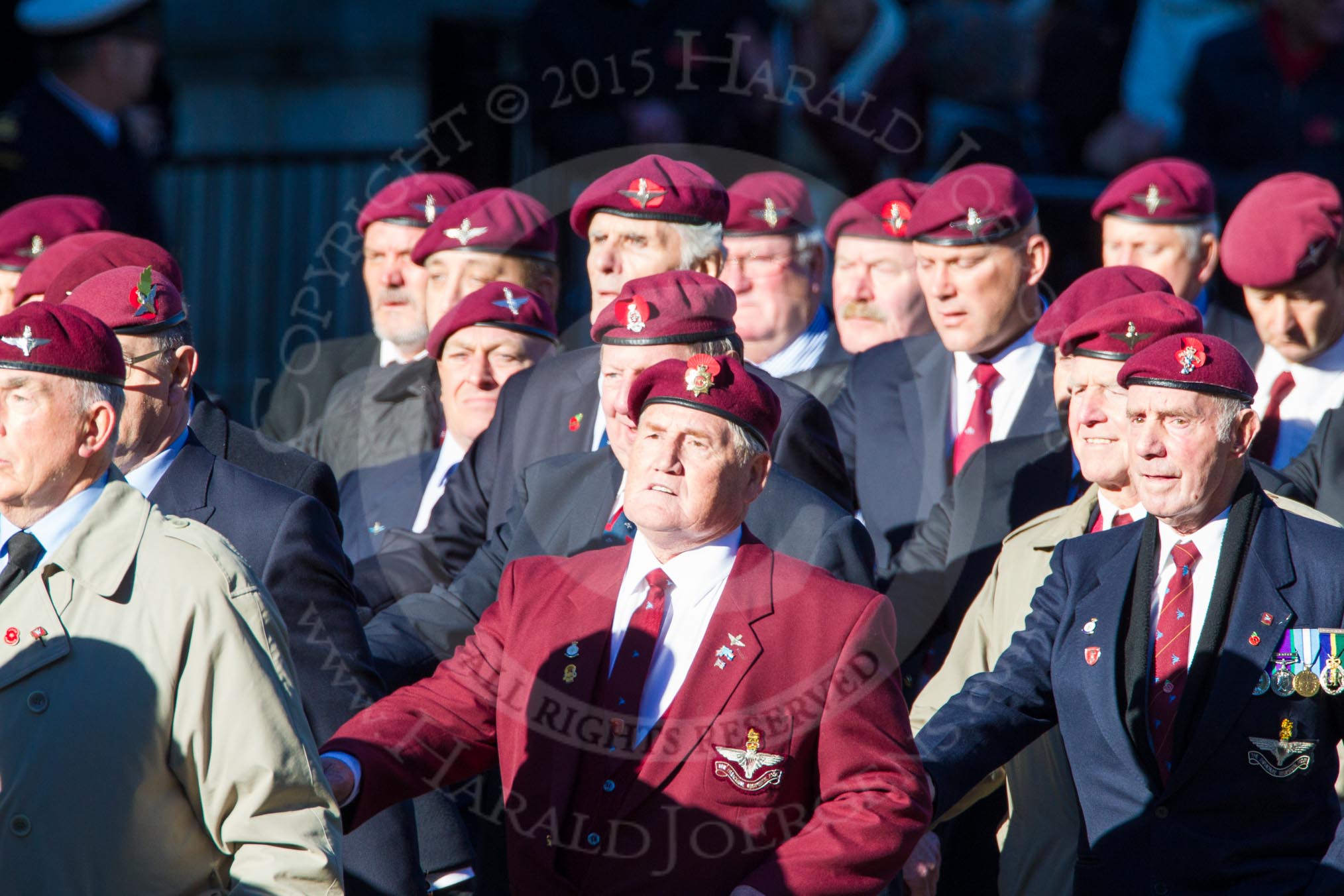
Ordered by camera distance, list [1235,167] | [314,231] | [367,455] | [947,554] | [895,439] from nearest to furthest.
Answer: [947,554], [895,439], [367,455], [1235,167], [314,231]

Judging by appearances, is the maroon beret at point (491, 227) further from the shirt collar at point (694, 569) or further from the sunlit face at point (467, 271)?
the shirt collar at point (694, 569)

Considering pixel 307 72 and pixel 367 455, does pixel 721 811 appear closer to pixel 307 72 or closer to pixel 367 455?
pixel 367 455

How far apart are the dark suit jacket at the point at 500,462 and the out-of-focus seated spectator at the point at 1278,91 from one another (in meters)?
4.38

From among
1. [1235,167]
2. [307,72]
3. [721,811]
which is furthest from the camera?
[307,72]

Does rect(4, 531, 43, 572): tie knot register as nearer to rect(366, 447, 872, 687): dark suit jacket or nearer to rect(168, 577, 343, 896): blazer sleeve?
rect(168, 577, 343, 896): blazer sleeve

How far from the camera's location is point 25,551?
3.32 m

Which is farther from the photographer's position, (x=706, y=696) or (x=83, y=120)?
(x=83, y=120)

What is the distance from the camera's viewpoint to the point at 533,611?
12.8 feet

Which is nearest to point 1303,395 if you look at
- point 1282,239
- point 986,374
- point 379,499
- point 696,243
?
point 1282,239

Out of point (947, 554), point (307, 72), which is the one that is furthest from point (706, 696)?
point (307, 72)

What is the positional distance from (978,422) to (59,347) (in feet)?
11.1

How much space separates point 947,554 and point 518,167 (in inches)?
193

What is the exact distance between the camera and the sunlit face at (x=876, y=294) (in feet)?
23.3

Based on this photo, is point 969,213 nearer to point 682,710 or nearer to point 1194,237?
point 1194,237
